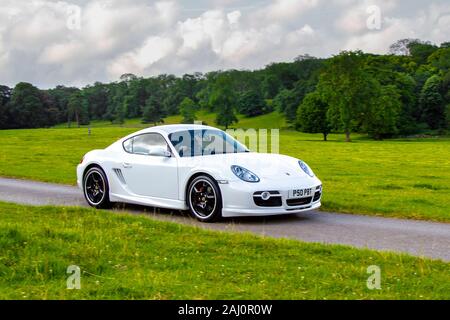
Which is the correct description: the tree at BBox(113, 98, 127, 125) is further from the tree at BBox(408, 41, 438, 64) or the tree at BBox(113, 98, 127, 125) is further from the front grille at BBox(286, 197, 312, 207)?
the front grille at BBox(286, 197, 312, 207)

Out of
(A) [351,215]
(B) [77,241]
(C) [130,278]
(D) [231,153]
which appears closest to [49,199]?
(D) [231,153]

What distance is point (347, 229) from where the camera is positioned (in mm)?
9250

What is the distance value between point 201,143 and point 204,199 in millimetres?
1293

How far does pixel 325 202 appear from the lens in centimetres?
1219

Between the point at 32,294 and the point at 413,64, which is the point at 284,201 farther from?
the point at 413,64

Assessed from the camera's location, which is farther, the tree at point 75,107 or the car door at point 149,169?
the tree at point 75,107

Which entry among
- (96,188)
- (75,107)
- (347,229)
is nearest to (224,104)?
(75,107)

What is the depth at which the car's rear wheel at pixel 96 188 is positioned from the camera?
11656 mm

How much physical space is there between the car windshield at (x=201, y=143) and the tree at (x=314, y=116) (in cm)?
7227

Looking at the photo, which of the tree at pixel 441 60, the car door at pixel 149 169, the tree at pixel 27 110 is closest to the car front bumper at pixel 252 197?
the car door at pixel 149 169

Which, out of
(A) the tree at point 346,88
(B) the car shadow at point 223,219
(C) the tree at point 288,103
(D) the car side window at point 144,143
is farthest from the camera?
(C) the tree at point 288,103

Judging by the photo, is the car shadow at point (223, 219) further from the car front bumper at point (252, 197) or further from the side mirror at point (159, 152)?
the side mirror at point (159, 152)

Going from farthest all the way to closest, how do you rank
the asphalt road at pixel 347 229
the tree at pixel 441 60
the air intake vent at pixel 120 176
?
the tree at pixel 441 60, the air intake vent at pixel 120 176, the asphalt road at pixel 347 229
